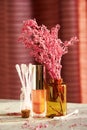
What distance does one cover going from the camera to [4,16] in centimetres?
179

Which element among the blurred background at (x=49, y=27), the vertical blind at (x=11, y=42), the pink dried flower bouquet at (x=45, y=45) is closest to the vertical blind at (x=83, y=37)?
the blurred background at (x=49, y=27)

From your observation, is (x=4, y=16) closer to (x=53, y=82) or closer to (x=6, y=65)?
(x=6, y=65)

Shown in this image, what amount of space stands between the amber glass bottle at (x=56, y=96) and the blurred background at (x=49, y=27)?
2.66 feet

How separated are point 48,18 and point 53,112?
906 mm

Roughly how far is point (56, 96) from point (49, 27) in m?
0.88

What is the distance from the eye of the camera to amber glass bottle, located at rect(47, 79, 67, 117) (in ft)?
3.14

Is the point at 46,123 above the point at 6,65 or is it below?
below

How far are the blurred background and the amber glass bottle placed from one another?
2.66 ft

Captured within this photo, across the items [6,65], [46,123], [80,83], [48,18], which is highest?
[48,18]

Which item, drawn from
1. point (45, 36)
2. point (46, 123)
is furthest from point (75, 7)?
point (46, 123)

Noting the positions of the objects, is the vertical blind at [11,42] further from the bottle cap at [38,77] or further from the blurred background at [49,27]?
the bottle cap at [38,77]

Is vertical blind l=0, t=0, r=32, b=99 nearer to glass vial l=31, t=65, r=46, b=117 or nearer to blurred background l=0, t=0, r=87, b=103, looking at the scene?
blurred background l=0, t=0, r=87, b=103

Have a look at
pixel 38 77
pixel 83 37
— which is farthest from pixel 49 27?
pixel 38 77

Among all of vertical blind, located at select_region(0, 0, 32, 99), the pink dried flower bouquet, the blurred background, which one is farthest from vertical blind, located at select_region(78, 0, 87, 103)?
the pink dried flower bouquet
